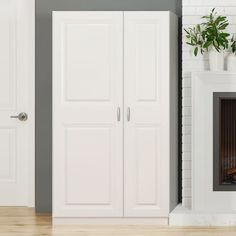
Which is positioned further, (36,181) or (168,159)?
(36,181)

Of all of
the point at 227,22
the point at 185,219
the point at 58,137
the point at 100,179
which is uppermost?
the point at 227,22

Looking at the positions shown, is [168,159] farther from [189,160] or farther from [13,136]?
[13,136]

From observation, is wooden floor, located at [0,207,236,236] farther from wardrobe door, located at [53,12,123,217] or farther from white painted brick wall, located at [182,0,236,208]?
white painted brick wall, located at [182,0,236,208]

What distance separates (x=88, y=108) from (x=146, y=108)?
476 millimetres

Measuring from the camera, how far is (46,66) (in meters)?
6.11

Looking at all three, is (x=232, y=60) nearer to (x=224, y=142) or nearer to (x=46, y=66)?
(x=224, y=142)

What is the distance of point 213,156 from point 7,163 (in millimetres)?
2001

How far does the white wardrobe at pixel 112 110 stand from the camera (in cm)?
549

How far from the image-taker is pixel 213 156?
564 cm

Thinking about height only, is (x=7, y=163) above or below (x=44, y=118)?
below

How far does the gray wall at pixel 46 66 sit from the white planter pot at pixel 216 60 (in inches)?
25.3

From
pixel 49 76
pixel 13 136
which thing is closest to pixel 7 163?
pixel 13 136

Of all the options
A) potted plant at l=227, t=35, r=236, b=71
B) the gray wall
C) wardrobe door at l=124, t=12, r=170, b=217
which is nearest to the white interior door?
the gray wall

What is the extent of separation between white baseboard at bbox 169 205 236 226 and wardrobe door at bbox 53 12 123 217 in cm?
47
